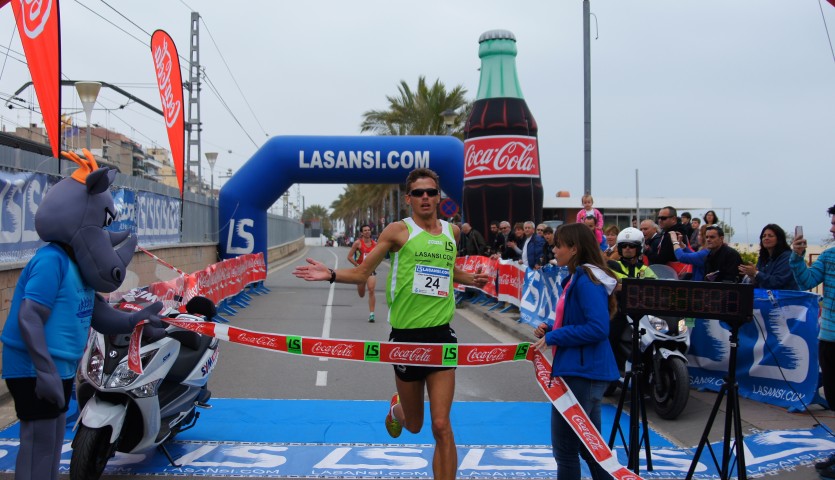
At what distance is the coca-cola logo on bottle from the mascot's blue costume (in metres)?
18.4

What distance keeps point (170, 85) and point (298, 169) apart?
5235mm

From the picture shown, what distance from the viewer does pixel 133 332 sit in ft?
16.3

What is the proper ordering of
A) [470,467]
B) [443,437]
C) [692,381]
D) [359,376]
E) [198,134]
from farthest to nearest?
1. [198,134]
2. [359,376]
3. [692,381]
4. [470,467]
5. [443,437]

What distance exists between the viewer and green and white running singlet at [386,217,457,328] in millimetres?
4691

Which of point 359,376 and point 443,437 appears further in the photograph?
point 359,376

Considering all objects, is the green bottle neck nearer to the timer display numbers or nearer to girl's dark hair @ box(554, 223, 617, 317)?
the timer display numbers

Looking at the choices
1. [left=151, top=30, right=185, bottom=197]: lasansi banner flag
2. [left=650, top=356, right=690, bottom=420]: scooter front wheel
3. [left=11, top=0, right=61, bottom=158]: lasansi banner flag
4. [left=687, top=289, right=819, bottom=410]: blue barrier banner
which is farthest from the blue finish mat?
[left=151, top=30, right=185, bottom=197]: lasansi banner flag

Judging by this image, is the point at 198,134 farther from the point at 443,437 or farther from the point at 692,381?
the point at 443,437

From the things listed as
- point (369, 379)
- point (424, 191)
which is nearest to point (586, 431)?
point (424, 191)

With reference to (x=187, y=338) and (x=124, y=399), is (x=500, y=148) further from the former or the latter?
(x=124, y=399)

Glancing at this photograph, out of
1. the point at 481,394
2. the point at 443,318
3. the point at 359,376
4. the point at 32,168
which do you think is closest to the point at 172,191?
Result: the point at 32,168

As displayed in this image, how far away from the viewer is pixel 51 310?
159 inches

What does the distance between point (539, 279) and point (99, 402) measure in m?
8.53

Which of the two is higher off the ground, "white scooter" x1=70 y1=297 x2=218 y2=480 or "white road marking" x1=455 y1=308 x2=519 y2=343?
"white scooter" x1=70 y1=297 x2=218 y2=480
